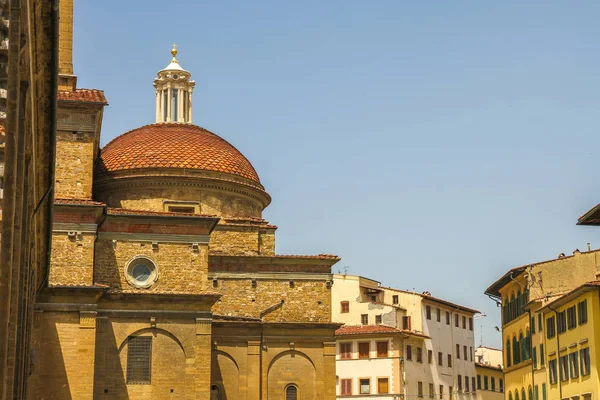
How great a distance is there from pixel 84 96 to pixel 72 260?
19.8ft

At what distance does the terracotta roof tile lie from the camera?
36.2 metres

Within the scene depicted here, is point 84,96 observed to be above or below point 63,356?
above

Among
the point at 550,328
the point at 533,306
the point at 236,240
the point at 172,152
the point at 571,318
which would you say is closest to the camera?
the point at 571,318

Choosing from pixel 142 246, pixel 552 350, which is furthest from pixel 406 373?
pixel 142 246

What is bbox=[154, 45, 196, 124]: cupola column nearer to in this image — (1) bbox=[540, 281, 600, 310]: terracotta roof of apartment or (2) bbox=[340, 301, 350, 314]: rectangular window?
(1) bbox=[540, 281, 600, 310]: terracotta roof of apartment

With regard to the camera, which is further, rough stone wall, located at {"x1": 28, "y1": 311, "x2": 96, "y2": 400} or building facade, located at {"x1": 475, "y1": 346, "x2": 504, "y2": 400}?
building facade, located at {"x1": 475, "y1": 346, "x2": 504, "y2": 400}

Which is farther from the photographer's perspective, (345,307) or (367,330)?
(345,307)

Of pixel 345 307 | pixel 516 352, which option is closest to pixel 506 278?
pixel 516 352

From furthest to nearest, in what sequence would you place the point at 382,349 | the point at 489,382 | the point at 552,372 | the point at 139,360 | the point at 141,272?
1. the point at 489,382
2. the point at 382,349
3. the point at 552,372
4. the point at 141,272
5. the point at 139,360

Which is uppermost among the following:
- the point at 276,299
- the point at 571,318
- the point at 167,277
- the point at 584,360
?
the point at 276,299

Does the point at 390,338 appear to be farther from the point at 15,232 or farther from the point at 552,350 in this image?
the point at 15,232

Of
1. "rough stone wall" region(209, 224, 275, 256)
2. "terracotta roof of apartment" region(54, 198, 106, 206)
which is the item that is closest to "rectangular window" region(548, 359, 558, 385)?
"rough stone wall" region(209, 224, 275, 256)

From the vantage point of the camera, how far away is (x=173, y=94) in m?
47.2

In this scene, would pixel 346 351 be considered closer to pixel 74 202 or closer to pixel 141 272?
pixel 141 272
